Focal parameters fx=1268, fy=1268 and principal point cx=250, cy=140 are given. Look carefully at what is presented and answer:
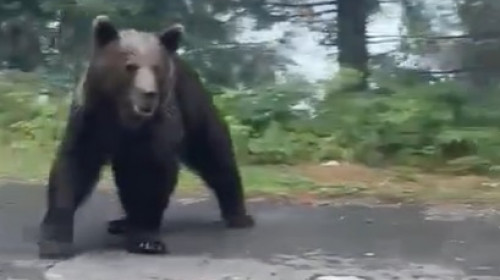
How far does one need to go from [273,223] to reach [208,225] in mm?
345

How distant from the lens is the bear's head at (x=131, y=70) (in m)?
5.23

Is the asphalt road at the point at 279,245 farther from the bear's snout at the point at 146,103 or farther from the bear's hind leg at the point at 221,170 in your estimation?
the bear's snout at the point at 146,103

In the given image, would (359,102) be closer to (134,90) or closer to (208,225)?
(208,225)

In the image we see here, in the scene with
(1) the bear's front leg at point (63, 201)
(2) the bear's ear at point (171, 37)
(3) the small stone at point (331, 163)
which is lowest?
(3) the small stone at point (331, 163)

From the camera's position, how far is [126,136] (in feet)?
17.9

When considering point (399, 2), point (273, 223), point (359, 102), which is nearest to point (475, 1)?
point (399, 2)

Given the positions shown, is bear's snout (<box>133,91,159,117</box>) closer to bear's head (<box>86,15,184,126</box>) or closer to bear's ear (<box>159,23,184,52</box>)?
bear's head (<box>86,15,184,126</box>)

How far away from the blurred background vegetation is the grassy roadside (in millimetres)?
183

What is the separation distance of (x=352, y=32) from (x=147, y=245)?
17.7ft

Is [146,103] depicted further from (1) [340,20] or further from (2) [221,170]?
(1) [340,20]

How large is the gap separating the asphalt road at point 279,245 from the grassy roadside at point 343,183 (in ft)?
1.01

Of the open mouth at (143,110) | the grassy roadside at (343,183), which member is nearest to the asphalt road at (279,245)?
the grassy roadside at (343,183)

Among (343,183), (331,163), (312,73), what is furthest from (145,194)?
(312,73)

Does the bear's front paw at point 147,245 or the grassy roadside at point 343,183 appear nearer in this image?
the bear's front paw at point 147,245
